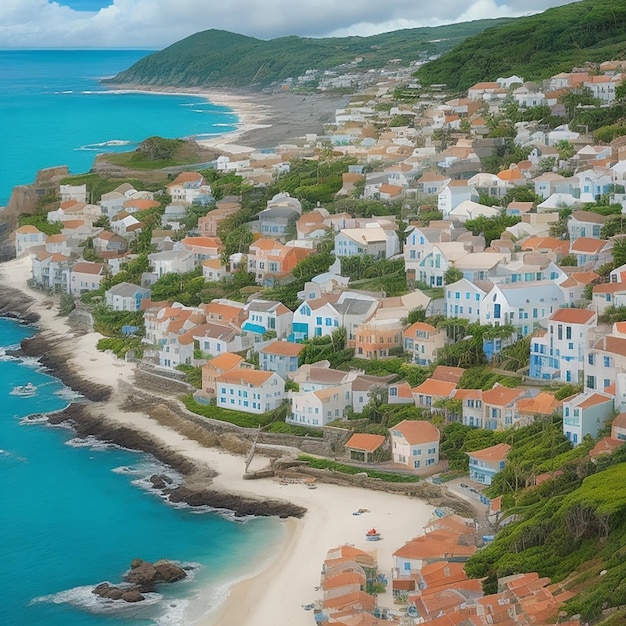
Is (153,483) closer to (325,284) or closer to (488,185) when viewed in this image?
(325,284)

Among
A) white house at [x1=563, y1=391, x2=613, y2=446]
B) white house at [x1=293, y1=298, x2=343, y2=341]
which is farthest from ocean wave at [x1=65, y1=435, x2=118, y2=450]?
white house at [x1=563, y1=391, x2=613, y2=446]

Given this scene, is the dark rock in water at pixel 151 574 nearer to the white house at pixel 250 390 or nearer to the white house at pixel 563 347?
the white house at pixel 250 390

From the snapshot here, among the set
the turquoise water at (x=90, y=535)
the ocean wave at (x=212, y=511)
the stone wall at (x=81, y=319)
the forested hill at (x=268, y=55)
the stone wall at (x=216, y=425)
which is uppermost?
the forested hill at (x=268, y=55)

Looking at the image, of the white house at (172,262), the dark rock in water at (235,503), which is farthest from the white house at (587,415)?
the white house at (172,262)

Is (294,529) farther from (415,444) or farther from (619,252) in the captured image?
(619,252)

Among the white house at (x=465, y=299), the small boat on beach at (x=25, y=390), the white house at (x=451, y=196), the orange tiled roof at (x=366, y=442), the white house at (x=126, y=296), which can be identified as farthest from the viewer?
the white house at (x=451, y=196)

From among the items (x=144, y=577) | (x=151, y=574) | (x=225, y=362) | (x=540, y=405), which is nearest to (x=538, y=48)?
(x=225, y=362)

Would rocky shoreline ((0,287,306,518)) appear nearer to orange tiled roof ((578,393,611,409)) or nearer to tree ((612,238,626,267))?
orange tiled roof ((578,393,611,409))
